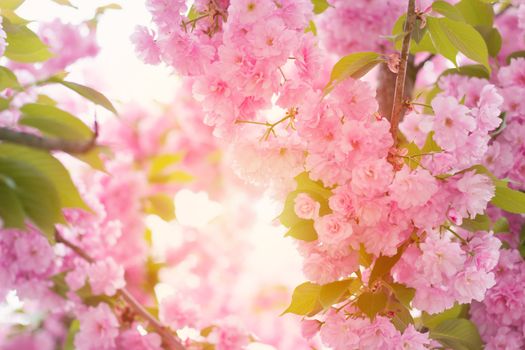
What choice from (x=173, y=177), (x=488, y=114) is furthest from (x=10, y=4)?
(x=173, y=177)

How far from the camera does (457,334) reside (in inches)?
44.8

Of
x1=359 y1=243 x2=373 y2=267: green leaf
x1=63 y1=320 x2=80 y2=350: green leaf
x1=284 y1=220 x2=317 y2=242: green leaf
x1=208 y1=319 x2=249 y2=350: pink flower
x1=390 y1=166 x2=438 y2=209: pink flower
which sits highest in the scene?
x1=390 y1=166 x2=438 y2=209: pink flower

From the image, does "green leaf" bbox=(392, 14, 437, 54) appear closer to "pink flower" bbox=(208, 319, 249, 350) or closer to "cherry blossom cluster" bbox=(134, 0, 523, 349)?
"cherry blossom cluster" bbox=(134, 0, 523, 349)

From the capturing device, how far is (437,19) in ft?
3.13

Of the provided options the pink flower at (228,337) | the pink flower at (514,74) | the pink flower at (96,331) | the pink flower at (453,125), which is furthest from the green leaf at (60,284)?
the pink flower at (514,74)

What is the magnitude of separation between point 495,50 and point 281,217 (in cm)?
73

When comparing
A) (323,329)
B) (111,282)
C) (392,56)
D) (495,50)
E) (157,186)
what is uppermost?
(392,56)

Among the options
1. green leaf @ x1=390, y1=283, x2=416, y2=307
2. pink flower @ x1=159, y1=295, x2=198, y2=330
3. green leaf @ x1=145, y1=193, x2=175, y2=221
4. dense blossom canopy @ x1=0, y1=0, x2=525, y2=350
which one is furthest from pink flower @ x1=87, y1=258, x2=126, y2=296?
green leaf @ x1=145, y1=193, x2=175, y2=221

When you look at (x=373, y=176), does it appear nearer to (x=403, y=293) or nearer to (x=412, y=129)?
(x=403, y=293)

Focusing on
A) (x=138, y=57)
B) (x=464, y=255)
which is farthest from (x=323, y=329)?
(x=138, y=57)

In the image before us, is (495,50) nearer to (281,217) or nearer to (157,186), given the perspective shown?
(281,217)

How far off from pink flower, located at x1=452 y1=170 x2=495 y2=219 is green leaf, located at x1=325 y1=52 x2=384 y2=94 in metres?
0.21

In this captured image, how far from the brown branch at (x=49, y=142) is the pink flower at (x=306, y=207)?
0.43 meters

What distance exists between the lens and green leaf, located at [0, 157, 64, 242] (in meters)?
0.57
